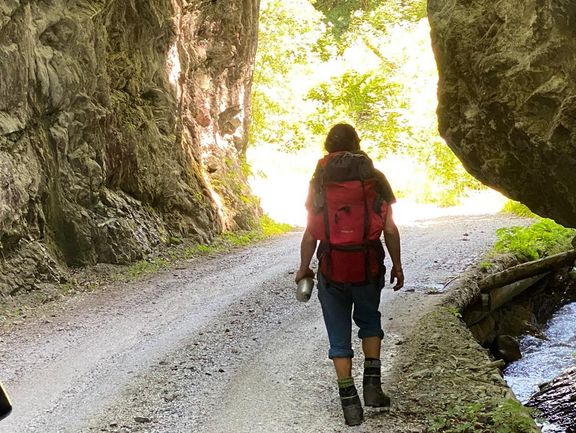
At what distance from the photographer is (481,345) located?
8.03 m

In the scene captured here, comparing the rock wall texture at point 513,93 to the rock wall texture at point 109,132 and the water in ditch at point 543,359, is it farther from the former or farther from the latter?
the rock wall texture at point 109,132

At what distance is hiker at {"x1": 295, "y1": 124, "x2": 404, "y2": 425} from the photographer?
15.2 ft

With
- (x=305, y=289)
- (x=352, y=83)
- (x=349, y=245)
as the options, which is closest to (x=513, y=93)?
(x=349, y=245)

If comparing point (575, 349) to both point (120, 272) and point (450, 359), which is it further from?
point (120, 272)

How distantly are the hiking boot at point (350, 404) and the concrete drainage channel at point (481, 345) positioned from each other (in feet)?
1.51

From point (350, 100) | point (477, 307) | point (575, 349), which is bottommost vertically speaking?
point (575, 349)

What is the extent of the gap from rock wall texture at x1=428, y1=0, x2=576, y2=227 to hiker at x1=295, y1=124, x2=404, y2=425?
5.24 feet

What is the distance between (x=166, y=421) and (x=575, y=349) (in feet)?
19.9

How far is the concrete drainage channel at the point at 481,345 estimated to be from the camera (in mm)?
4773

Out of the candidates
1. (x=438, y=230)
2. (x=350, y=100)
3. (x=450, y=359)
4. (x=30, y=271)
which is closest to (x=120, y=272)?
(x=30, y=271)

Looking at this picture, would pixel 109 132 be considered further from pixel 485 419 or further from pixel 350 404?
pixel 485 419

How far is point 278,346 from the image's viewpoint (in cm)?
680

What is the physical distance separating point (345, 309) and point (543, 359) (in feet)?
15.5

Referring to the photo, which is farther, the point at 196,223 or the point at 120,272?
the point at 196,223
